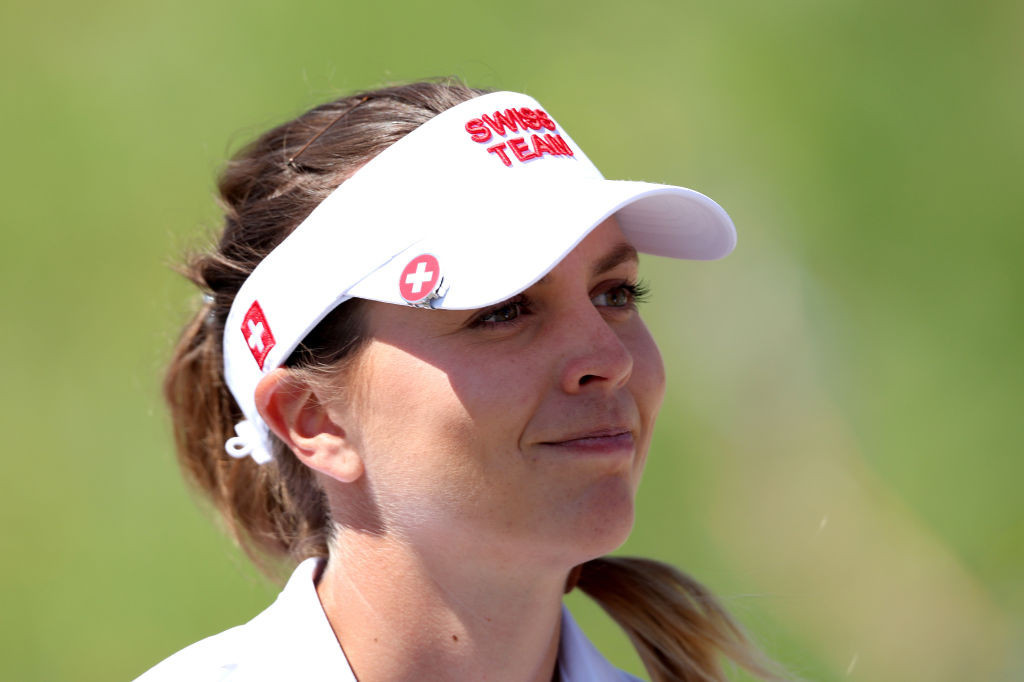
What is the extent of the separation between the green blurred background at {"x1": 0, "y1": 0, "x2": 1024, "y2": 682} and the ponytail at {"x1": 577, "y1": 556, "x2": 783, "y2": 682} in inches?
42.0

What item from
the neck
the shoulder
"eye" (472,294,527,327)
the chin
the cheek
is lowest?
the shoulder

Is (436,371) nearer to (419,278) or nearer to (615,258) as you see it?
(419,278)

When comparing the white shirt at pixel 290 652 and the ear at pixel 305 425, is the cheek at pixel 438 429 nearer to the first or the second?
the ear at pixel 305 425

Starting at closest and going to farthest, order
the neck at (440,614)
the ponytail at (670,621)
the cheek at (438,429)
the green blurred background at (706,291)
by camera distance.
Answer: the cheek at (438,429)
the neck at (440,614)
the ponytail at (670,621)
the green blurred background at (706,291)

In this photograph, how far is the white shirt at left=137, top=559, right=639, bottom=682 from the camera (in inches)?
68.1

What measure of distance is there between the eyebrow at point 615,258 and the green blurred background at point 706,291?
5.18 ft

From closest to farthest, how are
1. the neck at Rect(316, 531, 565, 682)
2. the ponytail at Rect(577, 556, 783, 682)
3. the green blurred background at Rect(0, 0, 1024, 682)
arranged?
1. the neck at Rect(316, 531, 565, 682)
2. the ponytail at Rect(577, 556, 783, 682)
3. the green blurred background at Rect(0, 0, 1024, 682)

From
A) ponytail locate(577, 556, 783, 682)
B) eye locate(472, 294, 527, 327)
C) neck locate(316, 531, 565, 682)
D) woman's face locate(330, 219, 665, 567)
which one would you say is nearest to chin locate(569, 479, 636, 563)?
woman's face locate(330, 219, 665, 567)

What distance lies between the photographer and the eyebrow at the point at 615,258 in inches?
66.9

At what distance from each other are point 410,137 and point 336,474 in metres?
0.51

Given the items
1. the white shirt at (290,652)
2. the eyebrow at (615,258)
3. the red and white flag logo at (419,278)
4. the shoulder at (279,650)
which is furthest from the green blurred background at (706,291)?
the red and white flag logo at (419,278)

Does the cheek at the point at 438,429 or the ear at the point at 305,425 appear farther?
the ear at the point at 305,425

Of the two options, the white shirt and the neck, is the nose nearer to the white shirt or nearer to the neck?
the neck

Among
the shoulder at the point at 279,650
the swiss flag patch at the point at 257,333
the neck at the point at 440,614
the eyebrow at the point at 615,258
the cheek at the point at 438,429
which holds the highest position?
the eyebrow at the point at 615,258
